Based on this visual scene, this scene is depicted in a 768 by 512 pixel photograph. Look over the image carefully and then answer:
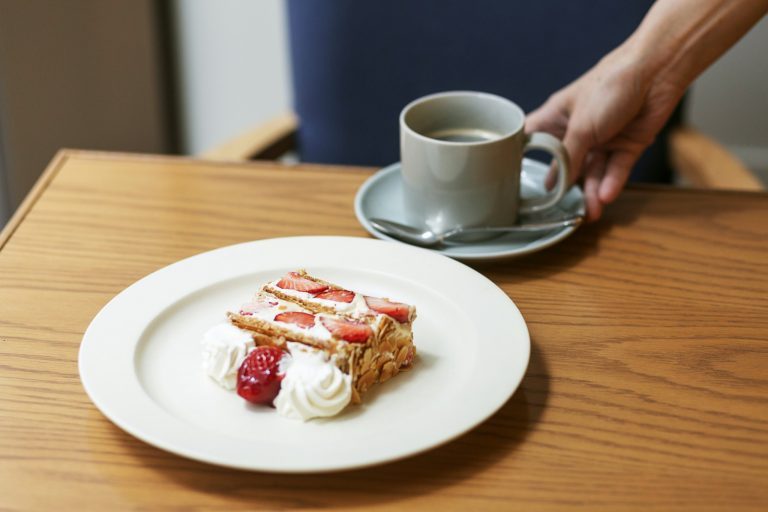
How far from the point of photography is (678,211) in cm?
104

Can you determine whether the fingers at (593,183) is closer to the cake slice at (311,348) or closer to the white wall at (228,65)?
the cake slice at (311,348)

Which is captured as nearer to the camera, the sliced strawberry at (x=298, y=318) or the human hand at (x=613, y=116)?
the sliced strawberry at (x=298, y=318)

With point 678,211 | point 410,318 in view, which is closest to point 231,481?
point 410,318

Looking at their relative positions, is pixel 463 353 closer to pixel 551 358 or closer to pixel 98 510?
pixel 551 358

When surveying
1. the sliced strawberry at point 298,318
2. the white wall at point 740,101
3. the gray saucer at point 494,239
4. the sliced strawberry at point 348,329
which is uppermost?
the sliced strawberry at point 348,329

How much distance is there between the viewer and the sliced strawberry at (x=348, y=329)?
70cm

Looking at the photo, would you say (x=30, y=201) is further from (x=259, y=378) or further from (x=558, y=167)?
(x=558, y=167)

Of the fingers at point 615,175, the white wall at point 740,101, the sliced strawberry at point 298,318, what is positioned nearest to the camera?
the sliced strawberry at point 298,318

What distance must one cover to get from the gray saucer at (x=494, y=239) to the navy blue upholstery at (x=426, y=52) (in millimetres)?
426

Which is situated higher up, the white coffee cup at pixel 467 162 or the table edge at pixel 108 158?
the white coffee cup at pixel 467 162

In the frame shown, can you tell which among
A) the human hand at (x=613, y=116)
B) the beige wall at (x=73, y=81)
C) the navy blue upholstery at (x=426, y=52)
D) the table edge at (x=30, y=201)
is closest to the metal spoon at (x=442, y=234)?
the human hand at (x=613, y=116)

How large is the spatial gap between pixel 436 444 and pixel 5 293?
0.49 m

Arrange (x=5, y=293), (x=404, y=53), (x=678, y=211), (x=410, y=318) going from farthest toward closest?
(x=404, y=53) < (x=678, y=211) < (x=5, y=293) < (x=410, y=318)

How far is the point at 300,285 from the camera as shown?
775 mm
